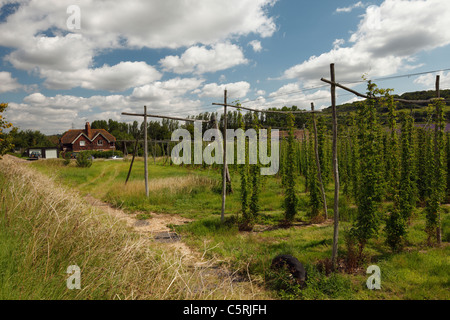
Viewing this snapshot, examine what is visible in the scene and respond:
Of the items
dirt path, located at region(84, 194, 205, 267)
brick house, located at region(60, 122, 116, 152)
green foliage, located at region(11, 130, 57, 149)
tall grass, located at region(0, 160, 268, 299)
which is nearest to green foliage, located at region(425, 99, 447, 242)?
Answer: tall grass, located at region(0, 160, 268, 299)

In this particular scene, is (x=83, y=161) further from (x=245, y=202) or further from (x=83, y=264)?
(x=83, y=264)

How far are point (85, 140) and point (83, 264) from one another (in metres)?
57.4

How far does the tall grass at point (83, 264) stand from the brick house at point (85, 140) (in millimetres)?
51463

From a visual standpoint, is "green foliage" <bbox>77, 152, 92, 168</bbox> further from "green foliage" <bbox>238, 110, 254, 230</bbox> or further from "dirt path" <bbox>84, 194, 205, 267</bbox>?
"green foliage" <bbox>238, 110, 254, 230</bbox>

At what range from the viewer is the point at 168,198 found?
1264 cm

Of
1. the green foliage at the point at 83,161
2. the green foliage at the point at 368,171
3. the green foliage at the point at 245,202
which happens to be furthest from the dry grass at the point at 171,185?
the green foliage at the point at 83,161

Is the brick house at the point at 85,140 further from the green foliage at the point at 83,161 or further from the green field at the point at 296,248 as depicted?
the green field at the point at 296,248

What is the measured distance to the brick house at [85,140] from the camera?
52.1 metres

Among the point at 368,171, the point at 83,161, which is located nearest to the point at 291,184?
the point at 368,171

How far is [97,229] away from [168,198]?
837cm

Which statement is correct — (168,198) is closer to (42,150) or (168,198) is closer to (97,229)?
(97,229)

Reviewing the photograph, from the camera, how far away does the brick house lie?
171 ft

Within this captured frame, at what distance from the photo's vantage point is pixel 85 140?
53344mm

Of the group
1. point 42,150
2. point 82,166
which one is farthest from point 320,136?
point 42,150
